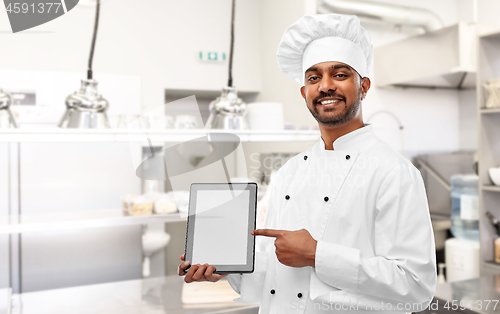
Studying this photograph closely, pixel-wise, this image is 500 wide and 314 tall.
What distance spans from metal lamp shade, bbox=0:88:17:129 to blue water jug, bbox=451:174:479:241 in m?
2.37

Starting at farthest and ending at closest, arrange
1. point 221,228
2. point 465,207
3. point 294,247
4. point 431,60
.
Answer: point 431,60, point 465,207, point 221,228, point 294,247

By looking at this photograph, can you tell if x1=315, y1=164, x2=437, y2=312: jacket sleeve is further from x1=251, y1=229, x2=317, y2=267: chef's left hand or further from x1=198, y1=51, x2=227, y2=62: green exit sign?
x1=198, y1=51, x2=227, y2=62: green exit sign

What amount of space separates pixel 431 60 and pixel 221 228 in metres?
2.24

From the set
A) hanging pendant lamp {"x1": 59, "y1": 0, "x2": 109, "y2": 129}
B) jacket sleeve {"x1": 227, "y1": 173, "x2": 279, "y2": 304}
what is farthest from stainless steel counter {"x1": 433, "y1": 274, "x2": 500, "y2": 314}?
hanging pendant lamp {"x1": 59, "y1": 0, "x2": 109, "y2": 129}

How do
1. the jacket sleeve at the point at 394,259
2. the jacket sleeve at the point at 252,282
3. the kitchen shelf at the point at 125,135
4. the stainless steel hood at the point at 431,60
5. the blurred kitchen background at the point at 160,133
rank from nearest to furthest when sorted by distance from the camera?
the jacket sleeve at the point at 394,259 < the jacket sleeve at the point at 252,282 < the kitchen shelf at the point at 125,135 < the blurred kitchen background at the point at 160,133 < the stainless steel hood at the point at 431,60

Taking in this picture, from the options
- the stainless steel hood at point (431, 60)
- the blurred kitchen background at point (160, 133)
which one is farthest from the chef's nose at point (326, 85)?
the stainless steel hood at point (431, 60)

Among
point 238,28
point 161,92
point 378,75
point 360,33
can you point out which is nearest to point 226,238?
point 360,33

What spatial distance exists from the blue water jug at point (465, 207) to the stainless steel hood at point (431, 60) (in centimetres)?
69

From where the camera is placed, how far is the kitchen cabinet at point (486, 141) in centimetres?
226

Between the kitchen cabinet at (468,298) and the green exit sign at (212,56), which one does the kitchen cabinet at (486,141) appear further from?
the green exit sign at (212,56)

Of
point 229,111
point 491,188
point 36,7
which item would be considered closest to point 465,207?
point 491,188

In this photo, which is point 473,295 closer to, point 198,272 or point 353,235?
point 353,235

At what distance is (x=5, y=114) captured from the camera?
137 centimetres

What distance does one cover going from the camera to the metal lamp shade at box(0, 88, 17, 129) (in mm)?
1359
